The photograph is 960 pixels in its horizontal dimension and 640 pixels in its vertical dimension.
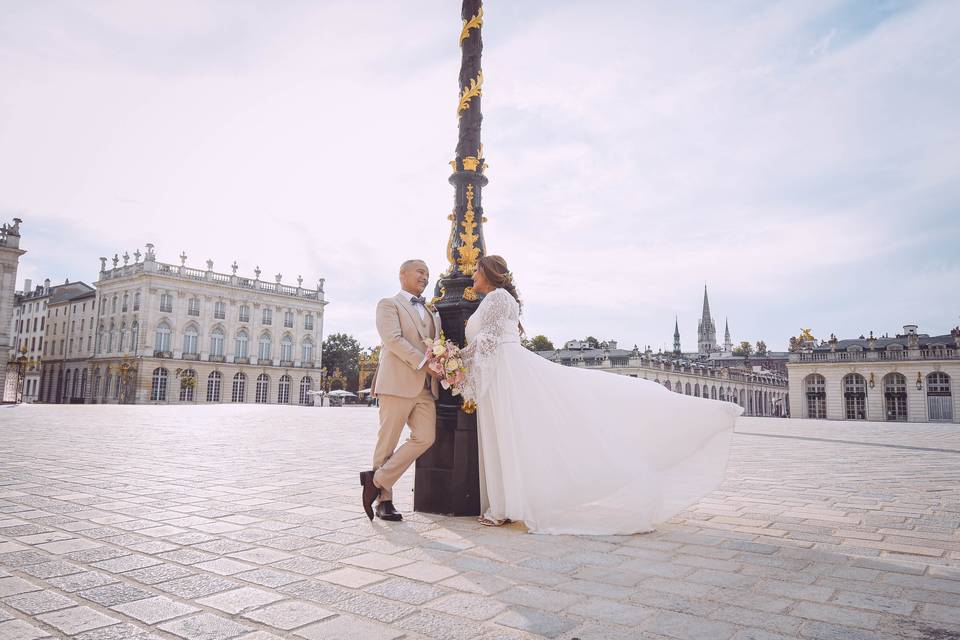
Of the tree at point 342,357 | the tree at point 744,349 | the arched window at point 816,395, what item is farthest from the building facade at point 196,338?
the tree at point 744,349

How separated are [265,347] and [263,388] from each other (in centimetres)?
469

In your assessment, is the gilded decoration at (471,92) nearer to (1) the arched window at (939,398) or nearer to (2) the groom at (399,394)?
(2) the groom at (399,394)

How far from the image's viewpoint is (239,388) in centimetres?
6750

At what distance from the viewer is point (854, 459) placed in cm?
1098

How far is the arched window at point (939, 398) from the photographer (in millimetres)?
50469

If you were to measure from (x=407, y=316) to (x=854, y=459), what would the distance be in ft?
31.7

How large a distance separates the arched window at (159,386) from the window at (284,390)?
1249 cm

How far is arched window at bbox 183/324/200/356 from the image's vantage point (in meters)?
63.3

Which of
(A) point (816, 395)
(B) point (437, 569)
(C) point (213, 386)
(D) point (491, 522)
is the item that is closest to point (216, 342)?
(C) point (213, 386)

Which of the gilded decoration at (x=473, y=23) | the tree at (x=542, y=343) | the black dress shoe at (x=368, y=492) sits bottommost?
the black dress shoe at (x=368, y=492)

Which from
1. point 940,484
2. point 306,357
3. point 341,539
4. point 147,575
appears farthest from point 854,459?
point 306,357

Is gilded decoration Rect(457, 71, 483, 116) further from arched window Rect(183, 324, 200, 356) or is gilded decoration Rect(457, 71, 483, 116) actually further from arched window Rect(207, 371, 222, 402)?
arched window Rect(207, 371, 222, 402)

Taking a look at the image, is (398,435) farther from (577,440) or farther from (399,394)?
(577,440)

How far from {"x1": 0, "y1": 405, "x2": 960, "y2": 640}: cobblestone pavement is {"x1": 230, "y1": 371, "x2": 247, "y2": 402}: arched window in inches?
2540
